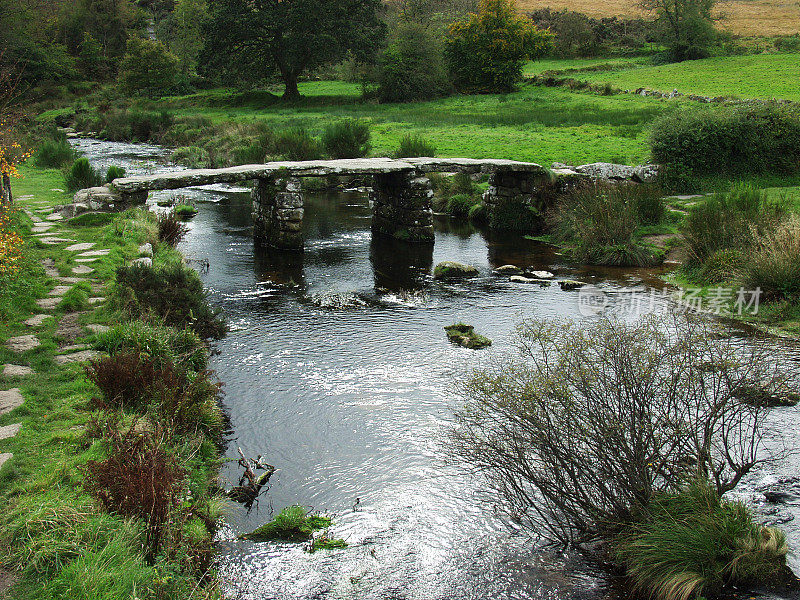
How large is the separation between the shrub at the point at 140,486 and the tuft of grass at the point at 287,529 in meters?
0.86

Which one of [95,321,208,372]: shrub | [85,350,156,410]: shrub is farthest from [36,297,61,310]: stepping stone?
[85,350,156,410]: shrub

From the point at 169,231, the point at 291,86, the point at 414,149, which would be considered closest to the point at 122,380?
the point at 169,231

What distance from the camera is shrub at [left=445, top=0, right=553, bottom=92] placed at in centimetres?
4759

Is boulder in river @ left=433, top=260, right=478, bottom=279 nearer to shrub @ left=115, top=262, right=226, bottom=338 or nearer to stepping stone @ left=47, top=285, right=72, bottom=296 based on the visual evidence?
shrub @ left=115, top=262, right=226, bottom=338

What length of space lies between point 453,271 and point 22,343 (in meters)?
8.36

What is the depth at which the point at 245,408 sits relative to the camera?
7.79m

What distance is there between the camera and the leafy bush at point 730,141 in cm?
1864

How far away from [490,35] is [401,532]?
49154mm

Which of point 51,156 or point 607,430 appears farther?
point 51,156

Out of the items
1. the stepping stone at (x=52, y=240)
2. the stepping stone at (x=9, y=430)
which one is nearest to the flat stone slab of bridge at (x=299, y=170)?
the stepping stone at (x=52, y=240)

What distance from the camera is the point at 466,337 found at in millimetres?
9859

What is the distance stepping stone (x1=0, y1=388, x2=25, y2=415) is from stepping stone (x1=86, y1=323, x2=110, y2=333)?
1.55 metres

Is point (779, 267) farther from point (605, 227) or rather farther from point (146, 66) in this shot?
point (146, 66)

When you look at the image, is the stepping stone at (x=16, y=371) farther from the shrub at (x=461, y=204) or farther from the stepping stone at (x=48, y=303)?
the shrub at (x=461, y=204)
